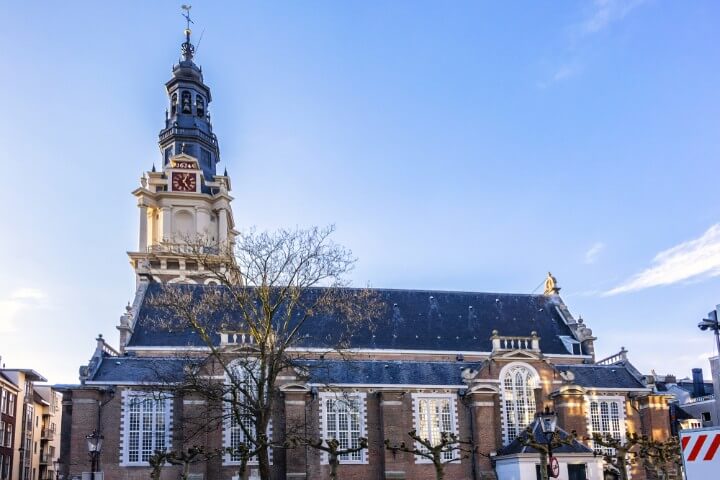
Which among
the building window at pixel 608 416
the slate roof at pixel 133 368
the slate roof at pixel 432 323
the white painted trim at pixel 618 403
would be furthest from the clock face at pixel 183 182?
the building window at pixel 608 416

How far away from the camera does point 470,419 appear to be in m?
45.9

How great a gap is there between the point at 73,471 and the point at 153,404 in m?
5.34

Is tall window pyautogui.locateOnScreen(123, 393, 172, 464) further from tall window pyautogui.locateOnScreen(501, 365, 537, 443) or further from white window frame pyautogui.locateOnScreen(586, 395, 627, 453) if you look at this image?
white window frame pyautogui.locateOnScreen(586, 395, 627, 453)

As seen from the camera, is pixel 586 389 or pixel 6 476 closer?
pixel 586 389

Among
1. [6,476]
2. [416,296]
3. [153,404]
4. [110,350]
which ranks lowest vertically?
[6,476]

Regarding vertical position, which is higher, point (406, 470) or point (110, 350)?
point (110, 350)

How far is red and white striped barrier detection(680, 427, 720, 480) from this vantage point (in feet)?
38.4

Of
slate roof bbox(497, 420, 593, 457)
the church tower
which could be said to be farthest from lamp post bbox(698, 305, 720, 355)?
the church tower

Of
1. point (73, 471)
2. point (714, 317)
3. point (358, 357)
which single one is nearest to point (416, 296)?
point (358, 357)

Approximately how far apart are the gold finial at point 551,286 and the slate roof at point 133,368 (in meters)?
→ 28.7

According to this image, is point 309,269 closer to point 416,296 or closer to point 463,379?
point 463,379

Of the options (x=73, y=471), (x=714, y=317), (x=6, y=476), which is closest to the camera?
(x=714, y=317)

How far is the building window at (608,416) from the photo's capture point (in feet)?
155

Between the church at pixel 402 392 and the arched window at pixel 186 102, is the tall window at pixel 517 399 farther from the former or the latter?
the arched window at pixel 186 102
